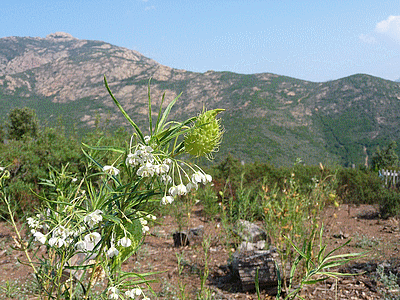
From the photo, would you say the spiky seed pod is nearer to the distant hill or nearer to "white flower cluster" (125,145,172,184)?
"white flower cluster" (125,145,172,184)

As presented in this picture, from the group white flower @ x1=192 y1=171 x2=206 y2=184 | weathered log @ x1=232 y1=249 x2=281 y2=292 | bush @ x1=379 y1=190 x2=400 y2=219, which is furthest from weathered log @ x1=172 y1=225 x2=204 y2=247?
bush @ x1=379 y1=190 x2=400 y2=219

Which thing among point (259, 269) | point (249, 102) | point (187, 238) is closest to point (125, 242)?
point (259, 269)

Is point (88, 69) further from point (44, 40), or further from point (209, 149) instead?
point (209, 149)

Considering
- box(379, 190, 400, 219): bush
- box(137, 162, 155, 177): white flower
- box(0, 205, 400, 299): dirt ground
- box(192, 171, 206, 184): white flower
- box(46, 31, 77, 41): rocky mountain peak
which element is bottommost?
box(0, 205, 400, 299): dirt ground

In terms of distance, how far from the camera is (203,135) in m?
0.82

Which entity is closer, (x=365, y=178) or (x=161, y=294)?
(x=161, y=294)

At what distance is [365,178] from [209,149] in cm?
932

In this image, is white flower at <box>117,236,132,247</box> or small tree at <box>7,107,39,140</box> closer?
white flower at <box>117,236,132,247</box>

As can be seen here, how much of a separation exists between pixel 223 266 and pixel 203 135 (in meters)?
3.52

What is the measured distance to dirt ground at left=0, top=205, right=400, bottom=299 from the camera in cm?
307

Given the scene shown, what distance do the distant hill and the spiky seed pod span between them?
2889 cm

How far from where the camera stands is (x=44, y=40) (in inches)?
6147

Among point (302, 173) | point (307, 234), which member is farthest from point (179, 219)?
point (302, 173)

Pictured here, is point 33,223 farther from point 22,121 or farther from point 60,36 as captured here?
point 60,36
